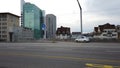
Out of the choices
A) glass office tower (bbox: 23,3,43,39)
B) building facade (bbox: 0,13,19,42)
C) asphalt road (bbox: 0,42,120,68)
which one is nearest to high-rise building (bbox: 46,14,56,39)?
glass office tower (bbox: 23,3,43,39)

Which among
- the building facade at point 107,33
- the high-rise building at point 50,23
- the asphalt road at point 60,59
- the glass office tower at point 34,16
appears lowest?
the asphalt road at point 60,59

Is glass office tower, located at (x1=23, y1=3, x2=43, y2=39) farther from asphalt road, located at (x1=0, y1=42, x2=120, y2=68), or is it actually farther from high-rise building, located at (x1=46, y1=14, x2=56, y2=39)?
asphalt road, located at (x1=0, y1=42, x2=120, y2=68)

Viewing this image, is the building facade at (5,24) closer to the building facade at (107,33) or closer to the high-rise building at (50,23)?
the high-rise building at (50,23)

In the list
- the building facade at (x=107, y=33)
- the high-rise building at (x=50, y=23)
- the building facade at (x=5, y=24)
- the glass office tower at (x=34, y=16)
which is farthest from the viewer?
the glass office tower at (x=34, y=16)

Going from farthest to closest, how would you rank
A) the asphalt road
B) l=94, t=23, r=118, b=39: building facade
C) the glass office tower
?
the glass office tower → l=94, t=23, r=118, b=39: building facade → the asphalt road

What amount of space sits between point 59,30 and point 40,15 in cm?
2408

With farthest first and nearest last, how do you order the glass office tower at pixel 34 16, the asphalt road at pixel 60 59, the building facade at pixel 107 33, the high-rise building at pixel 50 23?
the glass office tower at pixel 34 16, the high-rise building at pixel 50 23, the building facade at pixel 107 33, the asphalt road at pixel 60 59

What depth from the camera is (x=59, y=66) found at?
10914 mm

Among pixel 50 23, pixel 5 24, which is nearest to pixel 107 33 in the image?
pixel 50 23

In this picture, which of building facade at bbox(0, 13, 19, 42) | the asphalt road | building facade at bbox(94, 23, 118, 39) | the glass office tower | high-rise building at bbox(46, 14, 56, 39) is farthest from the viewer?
the glass office tower

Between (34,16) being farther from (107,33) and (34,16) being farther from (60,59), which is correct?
(60,59)

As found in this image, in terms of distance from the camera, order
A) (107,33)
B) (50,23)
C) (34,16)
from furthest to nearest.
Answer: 1. (34,16)
2. (107,33)
3. (50,23)

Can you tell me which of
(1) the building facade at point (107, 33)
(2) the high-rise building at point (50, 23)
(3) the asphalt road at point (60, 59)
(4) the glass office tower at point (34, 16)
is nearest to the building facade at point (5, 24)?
(4) the glass office tower at point (34, 16)

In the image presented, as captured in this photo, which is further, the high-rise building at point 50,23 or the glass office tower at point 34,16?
the glass office tower at point 34,16
